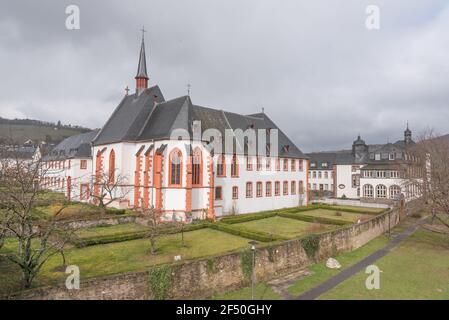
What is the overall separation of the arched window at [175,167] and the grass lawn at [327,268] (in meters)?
15.3

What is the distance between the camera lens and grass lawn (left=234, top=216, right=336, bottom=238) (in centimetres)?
2581

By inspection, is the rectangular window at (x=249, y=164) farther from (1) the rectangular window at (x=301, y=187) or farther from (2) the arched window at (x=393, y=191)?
(2) the arched window at (x=393, y=191)

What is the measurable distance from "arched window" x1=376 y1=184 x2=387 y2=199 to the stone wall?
38.4 meters

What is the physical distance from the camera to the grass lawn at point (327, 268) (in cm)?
1554

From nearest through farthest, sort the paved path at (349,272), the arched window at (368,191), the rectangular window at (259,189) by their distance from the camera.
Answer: the paved path at (349,272) < the rectangular window at (259,189) < the arched window at (368,191)

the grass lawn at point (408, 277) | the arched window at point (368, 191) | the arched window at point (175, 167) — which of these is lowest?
the grass lawn at point (408, 277)

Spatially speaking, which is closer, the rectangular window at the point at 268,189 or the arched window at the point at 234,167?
the arched window at the point at 234,167

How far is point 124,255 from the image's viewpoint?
17.7 m

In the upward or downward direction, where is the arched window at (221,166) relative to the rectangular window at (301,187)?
upward

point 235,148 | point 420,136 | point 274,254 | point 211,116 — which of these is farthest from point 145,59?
point 420,136

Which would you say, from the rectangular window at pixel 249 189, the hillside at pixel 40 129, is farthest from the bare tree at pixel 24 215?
the hillside at pixel 40 129

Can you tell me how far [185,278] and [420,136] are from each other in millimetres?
46417
